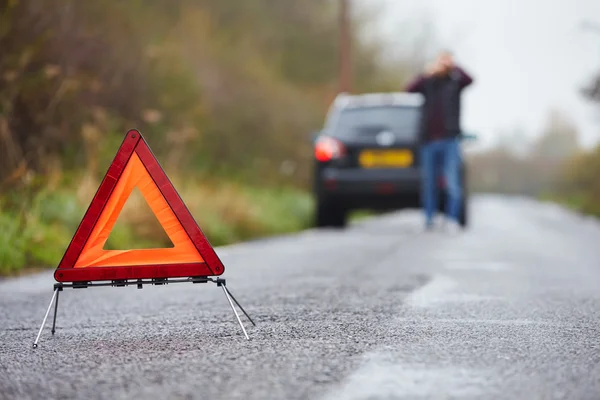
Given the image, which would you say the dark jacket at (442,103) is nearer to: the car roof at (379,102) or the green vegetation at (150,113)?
the car roof at (379,102)

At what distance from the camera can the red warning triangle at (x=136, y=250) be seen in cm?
582

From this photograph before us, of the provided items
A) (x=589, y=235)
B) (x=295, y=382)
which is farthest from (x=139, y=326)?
(x=589, y=235)

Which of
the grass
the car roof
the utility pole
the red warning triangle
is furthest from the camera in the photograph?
the utility pole

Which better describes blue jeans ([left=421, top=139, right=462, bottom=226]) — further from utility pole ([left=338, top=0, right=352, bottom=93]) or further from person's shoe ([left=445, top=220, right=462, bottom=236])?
utility pole ([left=338, top=0, right=352, bottom=93])

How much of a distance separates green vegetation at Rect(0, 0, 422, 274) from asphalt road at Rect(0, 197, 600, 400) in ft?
8.86

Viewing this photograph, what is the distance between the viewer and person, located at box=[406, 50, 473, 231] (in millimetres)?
14867

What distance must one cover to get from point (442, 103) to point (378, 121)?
109 cm

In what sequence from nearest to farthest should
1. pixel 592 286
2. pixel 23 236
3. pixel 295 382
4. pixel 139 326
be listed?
1. pixel 295 382
2. pixel 139 326
3. pixel 592 286
4. pixel 23 236

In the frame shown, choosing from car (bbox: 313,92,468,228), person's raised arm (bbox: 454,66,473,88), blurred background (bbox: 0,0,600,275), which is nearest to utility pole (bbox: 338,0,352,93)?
blurred background (bbox: 0,0,600,275)

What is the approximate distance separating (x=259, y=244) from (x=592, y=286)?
236 inches

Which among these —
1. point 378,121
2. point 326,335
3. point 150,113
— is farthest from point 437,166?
point 326,335

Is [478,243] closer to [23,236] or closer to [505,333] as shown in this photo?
[23,236]

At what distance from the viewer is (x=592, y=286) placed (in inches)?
338

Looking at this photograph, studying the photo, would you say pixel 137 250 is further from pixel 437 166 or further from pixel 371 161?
pixel 437 166
